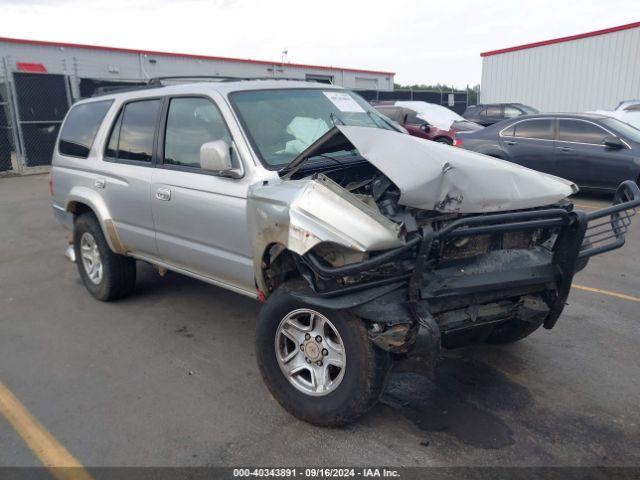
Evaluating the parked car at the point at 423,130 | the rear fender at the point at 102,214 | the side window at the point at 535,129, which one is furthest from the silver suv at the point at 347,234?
the parked car at the point at 423,130

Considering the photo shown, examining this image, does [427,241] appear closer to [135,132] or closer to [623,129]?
[135,132]

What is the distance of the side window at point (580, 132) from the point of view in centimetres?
990

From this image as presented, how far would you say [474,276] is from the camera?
9.88 ft

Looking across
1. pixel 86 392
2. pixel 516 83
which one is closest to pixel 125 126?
pixel 86 392

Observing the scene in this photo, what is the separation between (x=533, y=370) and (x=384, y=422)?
127 centimetres

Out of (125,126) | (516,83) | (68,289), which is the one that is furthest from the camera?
(516,83)

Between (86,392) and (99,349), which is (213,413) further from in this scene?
(99,349)

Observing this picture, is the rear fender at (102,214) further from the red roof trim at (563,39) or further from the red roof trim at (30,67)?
the red roof trim at (563,39)

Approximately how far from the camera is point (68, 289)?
599cm

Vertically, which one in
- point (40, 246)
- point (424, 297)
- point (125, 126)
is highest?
point (125, 126)

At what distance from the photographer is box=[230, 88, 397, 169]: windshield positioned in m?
3.94

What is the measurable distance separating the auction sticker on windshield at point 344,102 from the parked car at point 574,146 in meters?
6.63

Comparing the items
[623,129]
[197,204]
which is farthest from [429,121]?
[197,204]

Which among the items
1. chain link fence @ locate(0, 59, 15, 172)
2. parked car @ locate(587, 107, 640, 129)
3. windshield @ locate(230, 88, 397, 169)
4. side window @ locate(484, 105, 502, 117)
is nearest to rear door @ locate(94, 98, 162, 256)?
windshield @ locate(230, 88, 397, 169)
